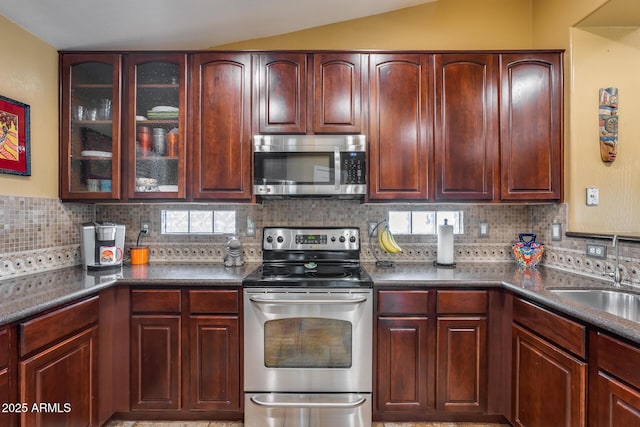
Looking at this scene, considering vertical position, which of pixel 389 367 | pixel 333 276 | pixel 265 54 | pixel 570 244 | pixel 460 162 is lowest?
pixel 389 367

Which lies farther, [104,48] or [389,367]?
[104,48]

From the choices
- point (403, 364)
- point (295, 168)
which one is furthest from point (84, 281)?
point (403, 364)

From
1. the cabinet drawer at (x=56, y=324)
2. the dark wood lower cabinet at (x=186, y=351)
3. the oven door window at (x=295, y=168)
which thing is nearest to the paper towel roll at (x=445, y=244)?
the oven door window at (x=295, y=168)

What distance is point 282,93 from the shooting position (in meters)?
2.30

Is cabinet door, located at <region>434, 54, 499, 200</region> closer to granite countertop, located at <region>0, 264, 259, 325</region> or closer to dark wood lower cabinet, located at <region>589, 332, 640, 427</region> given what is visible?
dark wood lower cabinet, located at <region>589, 332, 640, 427</region>

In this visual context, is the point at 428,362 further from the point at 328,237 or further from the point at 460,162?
the point at 460,162

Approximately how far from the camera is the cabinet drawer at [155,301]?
6.59ft

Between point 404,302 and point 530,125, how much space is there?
148 cm

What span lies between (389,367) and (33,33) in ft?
9.73

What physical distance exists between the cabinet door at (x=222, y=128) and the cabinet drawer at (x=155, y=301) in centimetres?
67

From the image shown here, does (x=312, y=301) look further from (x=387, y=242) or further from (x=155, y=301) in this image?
→ (x=155, y=301)

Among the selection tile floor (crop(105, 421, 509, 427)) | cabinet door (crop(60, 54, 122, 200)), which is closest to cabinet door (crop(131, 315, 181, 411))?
tile floor (crop(105, 421, 509, 427))

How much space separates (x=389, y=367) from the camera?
2.00m

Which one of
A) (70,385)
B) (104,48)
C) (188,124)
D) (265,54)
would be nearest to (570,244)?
(265,54)
